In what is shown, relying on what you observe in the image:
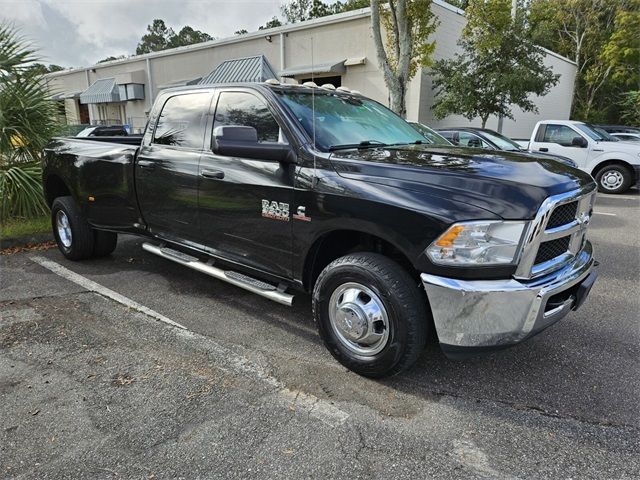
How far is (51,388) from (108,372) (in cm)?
34

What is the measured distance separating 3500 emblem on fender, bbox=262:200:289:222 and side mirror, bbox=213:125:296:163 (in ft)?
1.04

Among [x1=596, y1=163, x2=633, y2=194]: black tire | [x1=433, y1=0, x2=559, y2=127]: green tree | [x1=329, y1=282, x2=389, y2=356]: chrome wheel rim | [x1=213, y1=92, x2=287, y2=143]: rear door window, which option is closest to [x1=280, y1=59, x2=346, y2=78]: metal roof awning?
[x1=433, y1=0, x2=559, y2=127]: green tree

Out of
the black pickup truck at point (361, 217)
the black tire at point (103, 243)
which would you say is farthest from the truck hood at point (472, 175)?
the black tire at point (103, 243)

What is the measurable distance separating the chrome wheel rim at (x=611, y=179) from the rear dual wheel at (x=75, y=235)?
36.9ft

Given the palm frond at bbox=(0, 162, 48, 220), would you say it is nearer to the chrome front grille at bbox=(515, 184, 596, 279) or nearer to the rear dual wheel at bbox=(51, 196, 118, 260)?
the rear dual wheel at bbox=(51, 196, 118, 260)

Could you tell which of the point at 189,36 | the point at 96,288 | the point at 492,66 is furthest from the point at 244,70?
the point at 189,36

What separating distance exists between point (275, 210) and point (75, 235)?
3290mm

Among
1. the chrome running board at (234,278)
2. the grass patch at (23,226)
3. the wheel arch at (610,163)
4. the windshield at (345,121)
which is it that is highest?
the windshield at (345,121)

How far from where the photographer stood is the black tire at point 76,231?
18.1 feet

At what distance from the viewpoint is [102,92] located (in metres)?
29.7

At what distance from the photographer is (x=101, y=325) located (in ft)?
13.0

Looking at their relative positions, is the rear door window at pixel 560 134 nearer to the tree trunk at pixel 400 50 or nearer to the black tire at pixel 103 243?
the tree trunk at pixel 400 50

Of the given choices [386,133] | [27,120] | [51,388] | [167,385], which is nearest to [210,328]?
[167,385]

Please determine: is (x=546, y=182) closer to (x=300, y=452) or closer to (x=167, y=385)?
(x=300, y=452)
